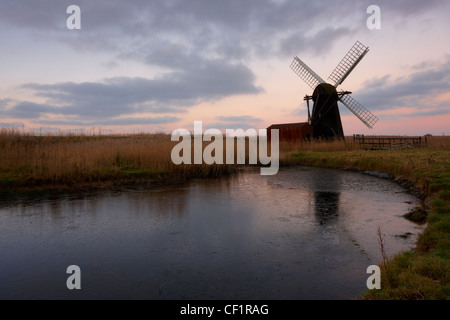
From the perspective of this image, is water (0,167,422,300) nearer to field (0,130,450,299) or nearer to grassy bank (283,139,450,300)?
grassy bank (283,139,450,300)

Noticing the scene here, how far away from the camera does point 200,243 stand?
5.99 meters

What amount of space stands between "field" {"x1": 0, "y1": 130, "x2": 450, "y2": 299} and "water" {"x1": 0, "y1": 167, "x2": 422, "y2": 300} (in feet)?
1.63

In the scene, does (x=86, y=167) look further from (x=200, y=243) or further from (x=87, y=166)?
(x=200, y=243)

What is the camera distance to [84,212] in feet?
27.2

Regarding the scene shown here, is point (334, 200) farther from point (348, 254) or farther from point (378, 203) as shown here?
point (348, 254)

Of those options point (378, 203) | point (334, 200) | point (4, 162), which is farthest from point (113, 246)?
point (4, 162)

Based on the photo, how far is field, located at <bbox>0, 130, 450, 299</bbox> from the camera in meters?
3.95

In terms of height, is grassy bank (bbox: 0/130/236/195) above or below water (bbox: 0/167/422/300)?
above

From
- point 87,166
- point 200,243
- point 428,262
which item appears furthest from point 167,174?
point 428,262

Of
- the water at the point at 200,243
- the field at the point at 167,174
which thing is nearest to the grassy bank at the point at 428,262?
the field at the point at 167,174

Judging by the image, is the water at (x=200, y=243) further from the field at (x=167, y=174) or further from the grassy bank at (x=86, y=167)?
the grassy bank at (x=86, y=167)

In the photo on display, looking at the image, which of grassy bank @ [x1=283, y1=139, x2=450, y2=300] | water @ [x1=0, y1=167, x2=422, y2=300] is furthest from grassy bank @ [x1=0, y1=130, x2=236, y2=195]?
grassy bank @ [x1=283, y1=139, x2=450, y2=300]

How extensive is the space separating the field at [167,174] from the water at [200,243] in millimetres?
498
